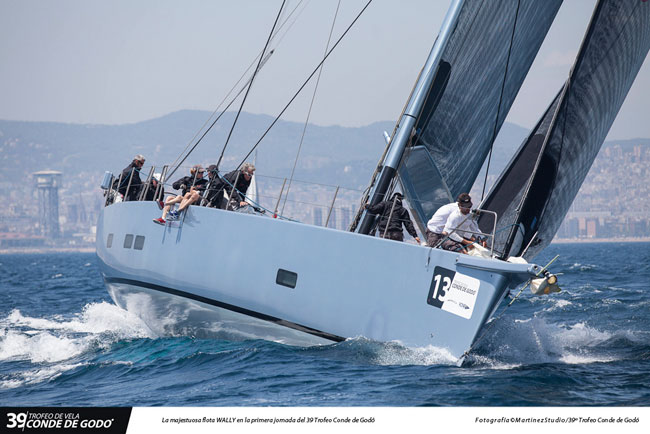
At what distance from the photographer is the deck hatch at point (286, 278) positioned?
6.93 m

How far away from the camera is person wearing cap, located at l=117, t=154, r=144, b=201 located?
9414 millimetres

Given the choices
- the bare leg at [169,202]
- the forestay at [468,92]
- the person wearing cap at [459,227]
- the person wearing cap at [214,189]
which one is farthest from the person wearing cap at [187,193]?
the person wearing cap at [459,227]

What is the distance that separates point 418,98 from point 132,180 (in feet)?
13.4

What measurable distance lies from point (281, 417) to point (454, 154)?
4292mm

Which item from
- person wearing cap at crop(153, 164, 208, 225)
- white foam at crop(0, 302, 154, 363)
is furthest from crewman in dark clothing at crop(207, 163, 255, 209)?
white foam at crop(0, 302, 154, 363)

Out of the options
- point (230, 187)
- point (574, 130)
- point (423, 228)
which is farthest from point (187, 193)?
point (574, 130)

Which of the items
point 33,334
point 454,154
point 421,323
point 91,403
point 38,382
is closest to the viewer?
point 91,403

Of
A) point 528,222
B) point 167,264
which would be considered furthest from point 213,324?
point 528,222

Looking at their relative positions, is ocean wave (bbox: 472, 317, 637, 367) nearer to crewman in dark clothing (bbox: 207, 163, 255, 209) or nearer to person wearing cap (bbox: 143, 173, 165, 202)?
crewman in dark clothing (bbox: 207, 163, 255, 209)

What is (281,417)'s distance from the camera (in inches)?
201

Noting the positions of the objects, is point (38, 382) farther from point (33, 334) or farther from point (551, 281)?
point (551, 281)

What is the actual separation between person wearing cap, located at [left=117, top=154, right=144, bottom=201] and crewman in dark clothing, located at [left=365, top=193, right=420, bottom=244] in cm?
367

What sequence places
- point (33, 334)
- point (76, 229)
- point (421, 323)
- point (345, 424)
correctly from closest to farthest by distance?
point (345, 424)
point (421, 323)
point (33, 334)
point (76, 229)

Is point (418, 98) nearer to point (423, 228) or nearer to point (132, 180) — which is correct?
point (423, 228)
